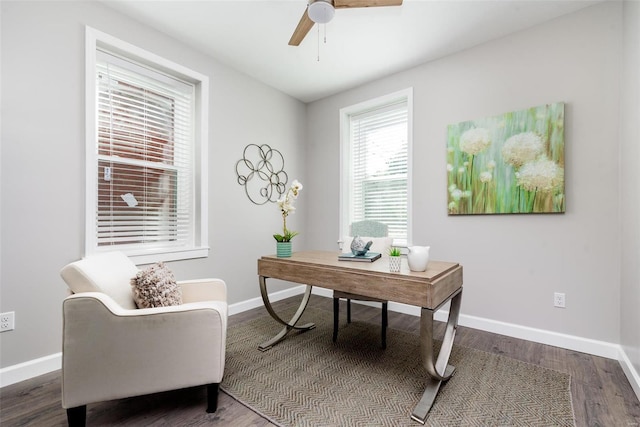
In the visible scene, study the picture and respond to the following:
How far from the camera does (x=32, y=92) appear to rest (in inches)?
76.2

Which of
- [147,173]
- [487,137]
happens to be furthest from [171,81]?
[487,137]

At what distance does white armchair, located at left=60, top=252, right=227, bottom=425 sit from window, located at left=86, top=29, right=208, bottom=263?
1.03 m

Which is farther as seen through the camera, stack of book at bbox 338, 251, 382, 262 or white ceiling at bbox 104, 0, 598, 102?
white ceiling at bbox 104, 0, 598, 102

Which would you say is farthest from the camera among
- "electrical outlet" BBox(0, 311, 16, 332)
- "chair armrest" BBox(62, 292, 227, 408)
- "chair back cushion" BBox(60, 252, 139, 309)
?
"electrical outlet" BBox(0, 311, 16, 332)

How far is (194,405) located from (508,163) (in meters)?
2.94

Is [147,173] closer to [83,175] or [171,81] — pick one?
[83,175]

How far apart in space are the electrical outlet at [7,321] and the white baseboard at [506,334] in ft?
0.82

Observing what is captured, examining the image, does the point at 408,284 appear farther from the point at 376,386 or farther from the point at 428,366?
the point at 376,386

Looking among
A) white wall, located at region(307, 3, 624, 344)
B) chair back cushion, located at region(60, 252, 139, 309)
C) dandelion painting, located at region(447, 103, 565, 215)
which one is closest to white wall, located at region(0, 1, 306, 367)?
chair back cushion, located at region(60, 252, 139, 309)

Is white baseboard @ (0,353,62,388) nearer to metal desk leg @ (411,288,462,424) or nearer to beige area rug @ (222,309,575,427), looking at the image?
beige area rug @ (222,309,575,427)

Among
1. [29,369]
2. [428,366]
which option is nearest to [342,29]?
[428,366]

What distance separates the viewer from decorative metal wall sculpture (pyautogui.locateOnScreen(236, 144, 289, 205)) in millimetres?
3393

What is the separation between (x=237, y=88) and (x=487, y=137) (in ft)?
8.72

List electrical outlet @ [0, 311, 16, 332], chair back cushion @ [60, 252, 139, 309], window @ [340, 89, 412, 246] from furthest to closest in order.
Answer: window @ [340, 89, 412, 246] → electrical outlet @ [0, 311, 16, 332] → chair back cushion @ [60, 252, 139, 309]
